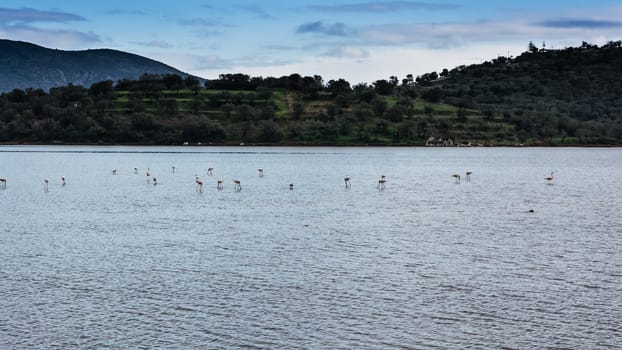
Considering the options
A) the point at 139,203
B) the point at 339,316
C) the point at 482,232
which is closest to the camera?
the point at 339,316

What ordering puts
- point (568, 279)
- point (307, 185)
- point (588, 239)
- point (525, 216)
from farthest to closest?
1. point (307, 185)
2. point (525, 216)
3. point (588, 239)
4. point (568, 279)

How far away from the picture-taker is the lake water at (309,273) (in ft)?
79.8

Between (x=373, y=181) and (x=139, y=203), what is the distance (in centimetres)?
3725

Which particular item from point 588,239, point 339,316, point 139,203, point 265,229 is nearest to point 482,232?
point 588,239

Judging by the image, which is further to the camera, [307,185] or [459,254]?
[307,185]

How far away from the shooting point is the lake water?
79.8 feet

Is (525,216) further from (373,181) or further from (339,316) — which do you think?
(373,181)

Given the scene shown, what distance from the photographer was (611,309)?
1052 inches

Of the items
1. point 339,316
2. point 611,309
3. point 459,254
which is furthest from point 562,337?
point 459,254

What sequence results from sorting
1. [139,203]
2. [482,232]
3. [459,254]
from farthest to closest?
[139,203] → [482,232] → [459,254]

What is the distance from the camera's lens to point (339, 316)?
26.2 meters

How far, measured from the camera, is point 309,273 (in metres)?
33.0

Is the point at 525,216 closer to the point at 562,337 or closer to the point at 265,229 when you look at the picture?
the point at 265,229

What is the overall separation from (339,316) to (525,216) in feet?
110
